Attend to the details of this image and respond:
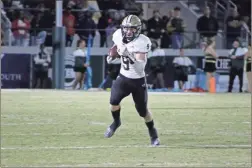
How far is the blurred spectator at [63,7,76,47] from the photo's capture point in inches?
1041

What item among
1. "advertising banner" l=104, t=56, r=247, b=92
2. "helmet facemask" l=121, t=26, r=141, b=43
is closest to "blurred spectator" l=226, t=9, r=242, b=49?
"advertising banner" l=104, t=56, r=247, b=92

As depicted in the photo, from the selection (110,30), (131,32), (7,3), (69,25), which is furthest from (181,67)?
(131,32)

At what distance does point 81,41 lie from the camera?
25.0 meters

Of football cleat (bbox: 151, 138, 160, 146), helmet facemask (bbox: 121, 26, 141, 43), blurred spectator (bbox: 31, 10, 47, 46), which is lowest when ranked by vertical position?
football cleat (bbox: 151, 138, 160, 146)

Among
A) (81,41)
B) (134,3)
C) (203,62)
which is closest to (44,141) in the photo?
(81,41)

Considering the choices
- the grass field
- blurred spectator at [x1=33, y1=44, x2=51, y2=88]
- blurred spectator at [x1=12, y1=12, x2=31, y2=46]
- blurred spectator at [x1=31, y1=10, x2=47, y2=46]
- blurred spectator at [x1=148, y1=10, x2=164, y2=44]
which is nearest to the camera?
the grass field

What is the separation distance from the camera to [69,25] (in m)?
26.5

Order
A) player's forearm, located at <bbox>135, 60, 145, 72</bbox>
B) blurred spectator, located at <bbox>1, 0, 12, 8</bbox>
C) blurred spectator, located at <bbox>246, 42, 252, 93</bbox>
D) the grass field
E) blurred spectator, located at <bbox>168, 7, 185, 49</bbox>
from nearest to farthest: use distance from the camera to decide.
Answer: the grass field → player's forearm, located at <bbox>135, 60, 145, 72</bbox> → blurred spectator, located at <bbox>246, 42, 252, 93</bbox> → blurred spectator, located at <bbox>168, 7, 185, 49</bbox> → blurred spectator, located at <bbox>1, 0, 12, 8</bbox>

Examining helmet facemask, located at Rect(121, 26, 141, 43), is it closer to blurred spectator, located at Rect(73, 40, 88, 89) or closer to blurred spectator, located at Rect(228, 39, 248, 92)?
blurred spectator, located at Rect(73, 40, 88, 89)

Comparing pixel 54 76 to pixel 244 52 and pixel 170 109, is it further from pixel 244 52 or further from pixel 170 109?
pixel 170 109

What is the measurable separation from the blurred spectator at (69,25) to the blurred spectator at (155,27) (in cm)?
219

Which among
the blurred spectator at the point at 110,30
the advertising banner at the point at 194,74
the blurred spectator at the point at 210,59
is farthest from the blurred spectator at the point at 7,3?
the blurred spectator at the point at 210,59

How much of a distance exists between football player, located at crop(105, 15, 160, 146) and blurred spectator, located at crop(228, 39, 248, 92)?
46.4 ft

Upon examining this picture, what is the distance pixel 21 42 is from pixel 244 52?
6.26m
